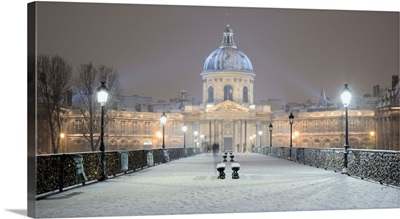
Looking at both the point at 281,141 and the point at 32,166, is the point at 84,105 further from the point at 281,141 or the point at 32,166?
the point at 281,141

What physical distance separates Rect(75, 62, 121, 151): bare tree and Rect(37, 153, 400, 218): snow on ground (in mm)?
21963

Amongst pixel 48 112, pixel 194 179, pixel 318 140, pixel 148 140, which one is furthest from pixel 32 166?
pixel 318 140

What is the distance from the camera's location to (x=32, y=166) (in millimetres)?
14414

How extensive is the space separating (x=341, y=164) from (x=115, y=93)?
93.5 ft

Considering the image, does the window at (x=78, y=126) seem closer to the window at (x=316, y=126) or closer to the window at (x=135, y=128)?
the window at (x=135, y=128)

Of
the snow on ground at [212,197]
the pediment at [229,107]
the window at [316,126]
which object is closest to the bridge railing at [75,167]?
the snow on ground at [212,197]

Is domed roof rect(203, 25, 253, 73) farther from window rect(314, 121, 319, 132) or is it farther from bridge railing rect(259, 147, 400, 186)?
bridge railing rect(259, 147, 400, 186)

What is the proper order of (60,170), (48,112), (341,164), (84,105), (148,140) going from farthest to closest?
1. (148,140)
2. (84,105)
3. (48,112)
4. (341,164)
5. (60,170)

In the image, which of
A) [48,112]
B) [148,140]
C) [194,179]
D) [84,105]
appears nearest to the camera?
[194,179]

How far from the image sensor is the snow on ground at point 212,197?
1405 cm

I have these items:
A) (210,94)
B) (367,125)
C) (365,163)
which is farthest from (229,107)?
(365,163)

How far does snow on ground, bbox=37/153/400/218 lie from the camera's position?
46.1 feet

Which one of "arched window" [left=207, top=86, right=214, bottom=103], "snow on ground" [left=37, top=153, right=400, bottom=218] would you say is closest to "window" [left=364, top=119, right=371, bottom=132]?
"arched window" [left=207, top=86, right=214, bottom=103]

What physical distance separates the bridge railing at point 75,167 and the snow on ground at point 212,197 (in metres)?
0.30
